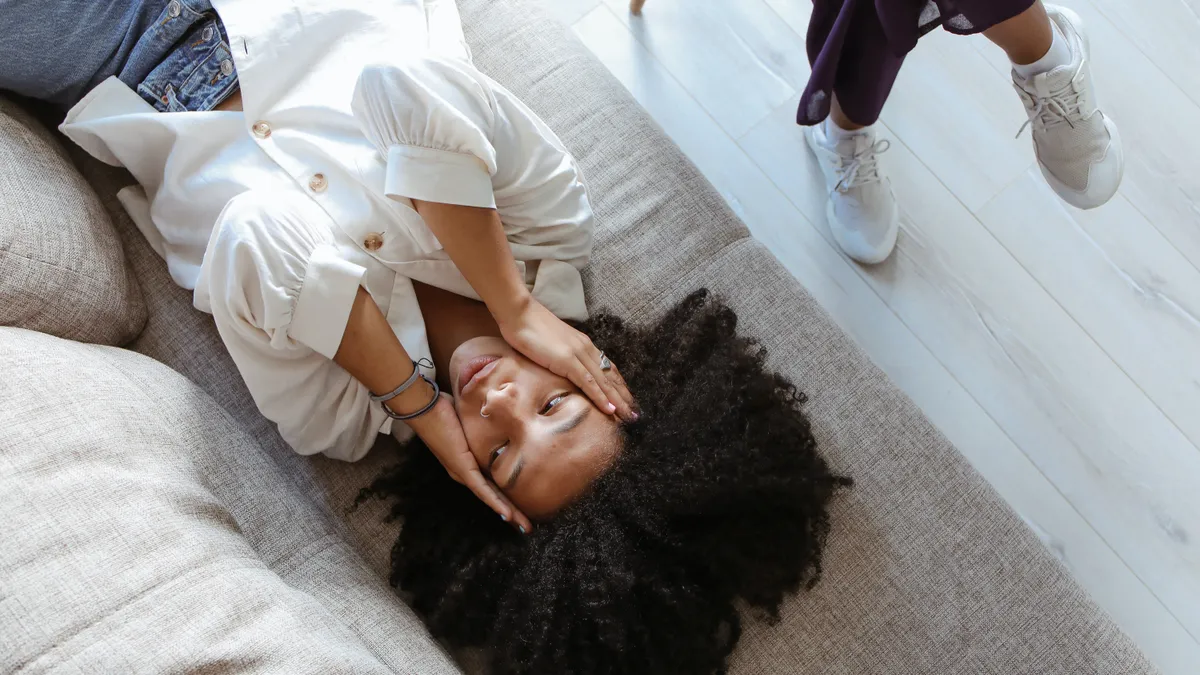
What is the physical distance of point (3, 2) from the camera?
1.15m

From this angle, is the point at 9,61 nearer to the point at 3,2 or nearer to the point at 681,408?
the point at 3,2

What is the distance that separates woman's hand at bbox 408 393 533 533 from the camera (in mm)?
1025

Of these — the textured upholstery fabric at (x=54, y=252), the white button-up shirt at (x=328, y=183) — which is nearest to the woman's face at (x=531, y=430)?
the white button-up shirt at (x=328, y=183)

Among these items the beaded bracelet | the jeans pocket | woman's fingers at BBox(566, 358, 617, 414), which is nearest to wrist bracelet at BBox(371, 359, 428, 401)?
the beaded bracelet

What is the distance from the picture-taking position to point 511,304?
109 centimetres

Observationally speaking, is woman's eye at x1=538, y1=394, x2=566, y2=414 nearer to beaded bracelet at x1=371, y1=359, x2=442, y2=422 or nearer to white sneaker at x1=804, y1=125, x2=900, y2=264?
beaded bracelet at x1=371, y1=359, x2=442, y2=422

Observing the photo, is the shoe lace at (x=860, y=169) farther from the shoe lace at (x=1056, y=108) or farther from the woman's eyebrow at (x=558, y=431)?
the woman's eyebrow at (x=558, y=431)

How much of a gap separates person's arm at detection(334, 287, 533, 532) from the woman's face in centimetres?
2

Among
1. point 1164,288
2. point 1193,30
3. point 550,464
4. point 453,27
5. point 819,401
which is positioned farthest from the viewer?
point 1193,30

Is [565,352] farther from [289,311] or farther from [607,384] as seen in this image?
[289,311]

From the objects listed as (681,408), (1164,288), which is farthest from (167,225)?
(1164,288)

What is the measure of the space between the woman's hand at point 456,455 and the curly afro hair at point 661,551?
47 millimetres

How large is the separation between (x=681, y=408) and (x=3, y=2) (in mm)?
1098

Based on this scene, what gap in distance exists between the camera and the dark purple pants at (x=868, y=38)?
3.42 feet
